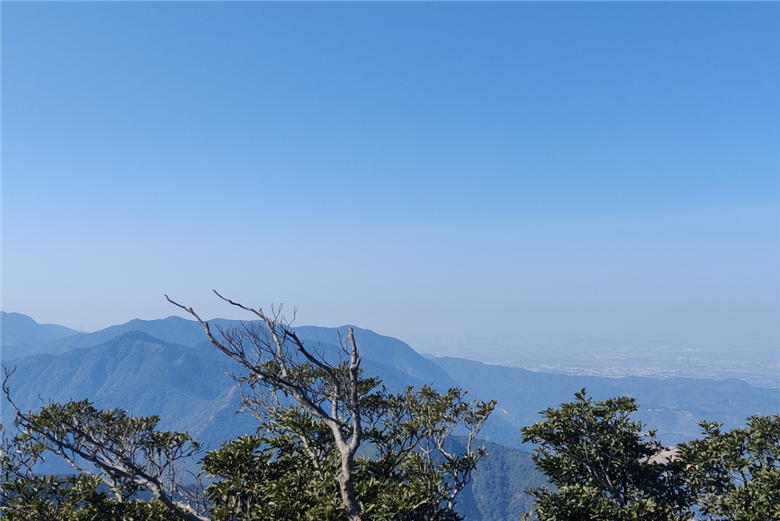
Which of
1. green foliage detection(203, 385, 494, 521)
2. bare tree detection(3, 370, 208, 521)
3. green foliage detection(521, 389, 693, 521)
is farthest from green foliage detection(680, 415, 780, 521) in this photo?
bare tree detection(3, 370, 208, 521)

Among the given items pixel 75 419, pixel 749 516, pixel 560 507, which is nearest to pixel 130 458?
pixel 75 419

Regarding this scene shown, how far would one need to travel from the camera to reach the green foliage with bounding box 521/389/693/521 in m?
13.7

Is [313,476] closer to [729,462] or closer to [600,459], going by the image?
[600,459]

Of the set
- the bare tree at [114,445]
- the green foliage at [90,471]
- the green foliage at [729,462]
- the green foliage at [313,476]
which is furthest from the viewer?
the green foliage at [729,462]

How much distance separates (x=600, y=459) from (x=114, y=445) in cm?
1596

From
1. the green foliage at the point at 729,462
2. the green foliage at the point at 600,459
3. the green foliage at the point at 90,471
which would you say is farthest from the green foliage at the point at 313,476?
the green foliage at the point at 729,462

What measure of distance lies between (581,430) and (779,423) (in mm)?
6402

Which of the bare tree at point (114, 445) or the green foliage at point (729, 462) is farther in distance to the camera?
the green foliage at point (729, 462)

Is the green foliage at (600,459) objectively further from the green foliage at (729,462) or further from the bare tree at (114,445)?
the bare tree at (114,445)

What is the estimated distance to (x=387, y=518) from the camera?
9258mm

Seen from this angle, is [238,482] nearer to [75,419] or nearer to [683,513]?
[75,419]

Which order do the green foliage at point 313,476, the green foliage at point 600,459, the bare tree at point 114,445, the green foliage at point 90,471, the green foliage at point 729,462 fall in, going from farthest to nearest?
the green foliage at point 600,459 < the green foliage at point 729,462 < the bare tree at point 114,445 < the green foliage at point 90,471 < the green foliage at point 313,476

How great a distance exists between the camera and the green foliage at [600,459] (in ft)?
45.1

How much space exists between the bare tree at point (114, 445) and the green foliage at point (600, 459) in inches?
413
